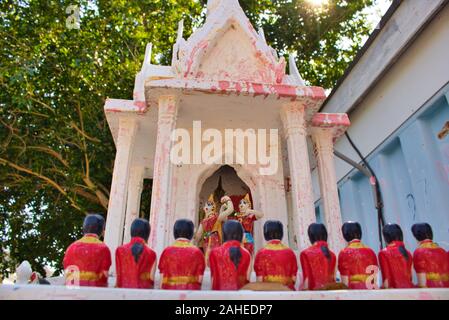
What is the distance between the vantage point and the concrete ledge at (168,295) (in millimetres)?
2602

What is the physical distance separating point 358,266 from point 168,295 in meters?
1.82

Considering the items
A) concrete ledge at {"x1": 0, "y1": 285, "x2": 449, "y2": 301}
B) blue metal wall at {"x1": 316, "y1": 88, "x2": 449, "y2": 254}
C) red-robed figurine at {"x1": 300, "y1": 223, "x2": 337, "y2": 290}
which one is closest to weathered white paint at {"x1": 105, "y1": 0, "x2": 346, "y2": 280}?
red-robed figurine at {"x1": 300, "y1": 223, "x2": 337, "y2": 290}

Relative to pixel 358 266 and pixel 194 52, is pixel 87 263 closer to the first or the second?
pixel 358 266

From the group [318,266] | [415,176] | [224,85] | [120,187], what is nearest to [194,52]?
[224,85]

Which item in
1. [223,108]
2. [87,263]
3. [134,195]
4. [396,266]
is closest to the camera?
[87,263]

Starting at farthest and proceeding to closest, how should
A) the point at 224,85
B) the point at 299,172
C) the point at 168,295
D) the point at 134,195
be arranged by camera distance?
1. the point at 134,195
2. the point at 224,85
3. the point at 299,172
4. the point at 168,295

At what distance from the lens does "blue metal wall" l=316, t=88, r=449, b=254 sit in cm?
603

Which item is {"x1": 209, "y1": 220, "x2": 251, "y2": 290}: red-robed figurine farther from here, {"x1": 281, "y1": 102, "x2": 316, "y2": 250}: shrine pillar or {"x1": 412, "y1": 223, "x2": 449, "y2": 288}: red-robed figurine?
{"x1": 412, "y1": 223, "x2": 449, "y2": 288}: red-robed figurine

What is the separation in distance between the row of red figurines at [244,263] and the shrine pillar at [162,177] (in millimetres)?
714

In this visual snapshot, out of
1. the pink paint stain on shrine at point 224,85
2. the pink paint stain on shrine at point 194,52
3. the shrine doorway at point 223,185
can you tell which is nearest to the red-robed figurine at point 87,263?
the pink paint stain on shrine at point 224,85

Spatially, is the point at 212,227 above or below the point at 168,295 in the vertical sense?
above

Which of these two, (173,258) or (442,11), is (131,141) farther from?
(442,11)

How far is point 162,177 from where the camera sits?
4.46 m
